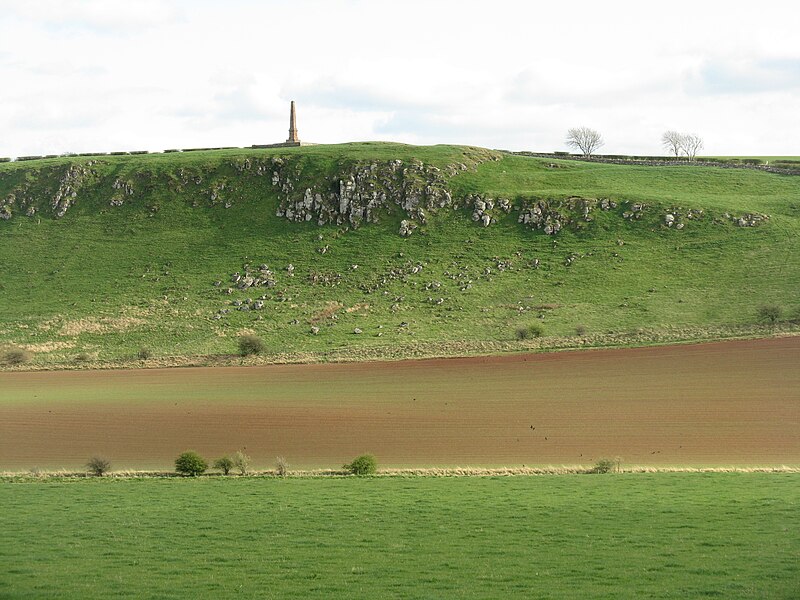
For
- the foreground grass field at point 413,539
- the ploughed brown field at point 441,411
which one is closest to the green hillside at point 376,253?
the ploughed brown field at point 441,411

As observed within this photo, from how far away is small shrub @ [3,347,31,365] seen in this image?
75562mm

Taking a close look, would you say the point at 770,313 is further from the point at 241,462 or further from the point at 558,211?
the point at 241,462

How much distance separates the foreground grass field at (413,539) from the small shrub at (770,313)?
128ft

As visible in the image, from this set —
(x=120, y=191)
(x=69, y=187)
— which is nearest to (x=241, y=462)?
(x=120, y=191)

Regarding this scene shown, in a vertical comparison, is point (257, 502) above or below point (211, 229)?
below

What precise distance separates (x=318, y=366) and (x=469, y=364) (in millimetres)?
11430

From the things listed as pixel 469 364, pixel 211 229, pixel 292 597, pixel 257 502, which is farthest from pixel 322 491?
pixel 211 229

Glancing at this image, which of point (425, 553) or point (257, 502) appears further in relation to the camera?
point (257, 502)

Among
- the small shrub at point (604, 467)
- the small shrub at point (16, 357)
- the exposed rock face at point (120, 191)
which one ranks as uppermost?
the exposed rock face at point (120, 191)

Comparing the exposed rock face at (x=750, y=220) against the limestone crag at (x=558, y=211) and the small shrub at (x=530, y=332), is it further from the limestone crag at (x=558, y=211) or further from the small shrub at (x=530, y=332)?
Answer: the small shrub at (x=530, y=332)

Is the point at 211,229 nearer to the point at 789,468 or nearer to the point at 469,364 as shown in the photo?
the point at 469,364

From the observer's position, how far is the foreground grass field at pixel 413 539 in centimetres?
2361

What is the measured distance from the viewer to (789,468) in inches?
1506

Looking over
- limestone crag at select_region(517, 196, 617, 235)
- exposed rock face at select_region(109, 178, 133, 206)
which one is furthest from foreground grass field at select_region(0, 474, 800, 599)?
exposed rock face at select_region(109, 178, 133, 206)
